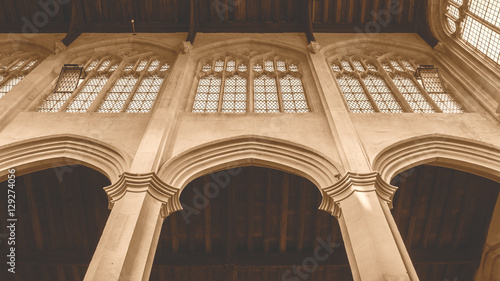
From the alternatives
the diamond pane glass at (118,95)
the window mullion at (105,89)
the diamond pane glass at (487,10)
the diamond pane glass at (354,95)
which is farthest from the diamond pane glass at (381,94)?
the window mullion at (105,89)

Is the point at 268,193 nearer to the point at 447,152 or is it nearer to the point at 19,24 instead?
the point at 447,152

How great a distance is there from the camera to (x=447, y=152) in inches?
303

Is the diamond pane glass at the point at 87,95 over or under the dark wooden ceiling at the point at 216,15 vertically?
under

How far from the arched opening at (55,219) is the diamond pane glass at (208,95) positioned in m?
2.90

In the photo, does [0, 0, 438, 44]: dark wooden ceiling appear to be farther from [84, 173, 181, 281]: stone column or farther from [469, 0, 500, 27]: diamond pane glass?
[84, 173, 181, 281]: stone column

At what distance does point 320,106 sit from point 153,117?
3855 millimetres

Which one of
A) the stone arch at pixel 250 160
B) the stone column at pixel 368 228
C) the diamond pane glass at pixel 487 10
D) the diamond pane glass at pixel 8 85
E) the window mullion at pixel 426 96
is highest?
the diamond pane glass at pixel 487 10

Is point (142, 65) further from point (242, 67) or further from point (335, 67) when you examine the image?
point (335, 67)

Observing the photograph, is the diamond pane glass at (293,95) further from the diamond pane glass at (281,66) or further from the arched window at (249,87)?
the diamond pane glass at (281,66)

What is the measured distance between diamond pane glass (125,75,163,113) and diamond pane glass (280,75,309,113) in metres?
3.38

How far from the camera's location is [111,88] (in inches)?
412

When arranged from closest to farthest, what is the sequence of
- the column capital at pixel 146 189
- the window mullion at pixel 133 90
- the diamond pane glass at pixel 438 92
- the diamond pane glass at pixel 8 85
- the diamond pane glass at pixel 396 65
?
1. the column capital at pixel 146 189
2. the window mullion at pixel 133 90
3. the diamond pane glass at pixel 438 92
4. the diamond pane glass at pixel 8 85
5. the diamond pane glass at pixel 396 65

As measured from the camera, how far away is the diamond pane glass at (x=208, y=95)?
952cm

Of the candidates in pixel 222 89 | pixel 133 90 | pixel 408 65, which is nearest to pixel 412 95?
pixel 408 65
